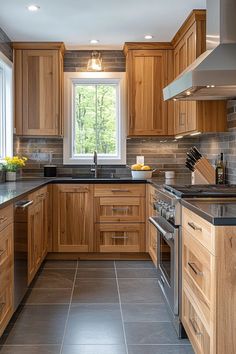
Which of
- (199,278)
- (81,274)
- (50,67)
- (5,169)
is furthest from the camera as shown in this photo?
(50,67)

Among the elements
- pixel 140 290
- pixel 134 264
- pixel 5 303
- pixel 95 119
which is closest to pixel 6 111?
pixel 95 119

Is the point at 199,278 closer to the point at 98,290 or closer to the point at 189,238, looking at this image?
the point at 189,238

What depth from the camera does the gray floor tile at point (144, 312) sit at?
3.18m

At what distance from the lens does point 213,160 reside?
465 cm

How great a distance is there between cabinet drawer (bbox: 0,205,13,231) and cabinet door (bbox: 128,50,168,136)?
2.55m

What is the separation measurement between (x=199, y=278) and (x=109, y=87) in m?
3.78

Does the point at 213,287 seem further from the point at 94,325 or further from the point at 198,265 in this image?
the point at 94,325

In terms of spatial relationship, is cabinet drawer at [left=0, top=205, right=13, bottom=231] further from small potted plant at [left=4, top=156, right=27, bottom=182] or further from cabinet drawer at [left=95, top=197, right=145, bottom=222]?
cabinet drawer at [left=95, top=197, right=145, bottom=222]

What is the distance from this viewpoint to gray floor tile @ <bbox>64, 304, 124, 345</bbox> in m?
2.82

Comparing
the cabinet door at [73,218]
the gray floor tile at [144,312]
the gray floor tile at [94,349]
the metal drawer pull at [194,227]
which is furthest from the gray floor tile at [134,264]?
the metal drawer pull at [194,227]

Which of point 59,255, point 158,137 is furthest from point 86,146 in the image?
point 59,255

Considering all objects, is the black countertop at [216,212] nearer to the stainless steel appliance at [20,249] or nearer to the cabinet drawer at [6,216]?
the cabinet drawer at [6,216]

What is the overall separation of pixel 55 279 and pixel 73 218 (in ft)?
3.01

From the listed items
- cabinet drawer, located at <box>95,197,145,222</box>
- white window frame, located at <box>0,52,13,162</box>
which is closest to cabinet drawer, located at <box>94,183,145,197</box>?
cabinet drawer, located at <box>95,197,145,222</box>
